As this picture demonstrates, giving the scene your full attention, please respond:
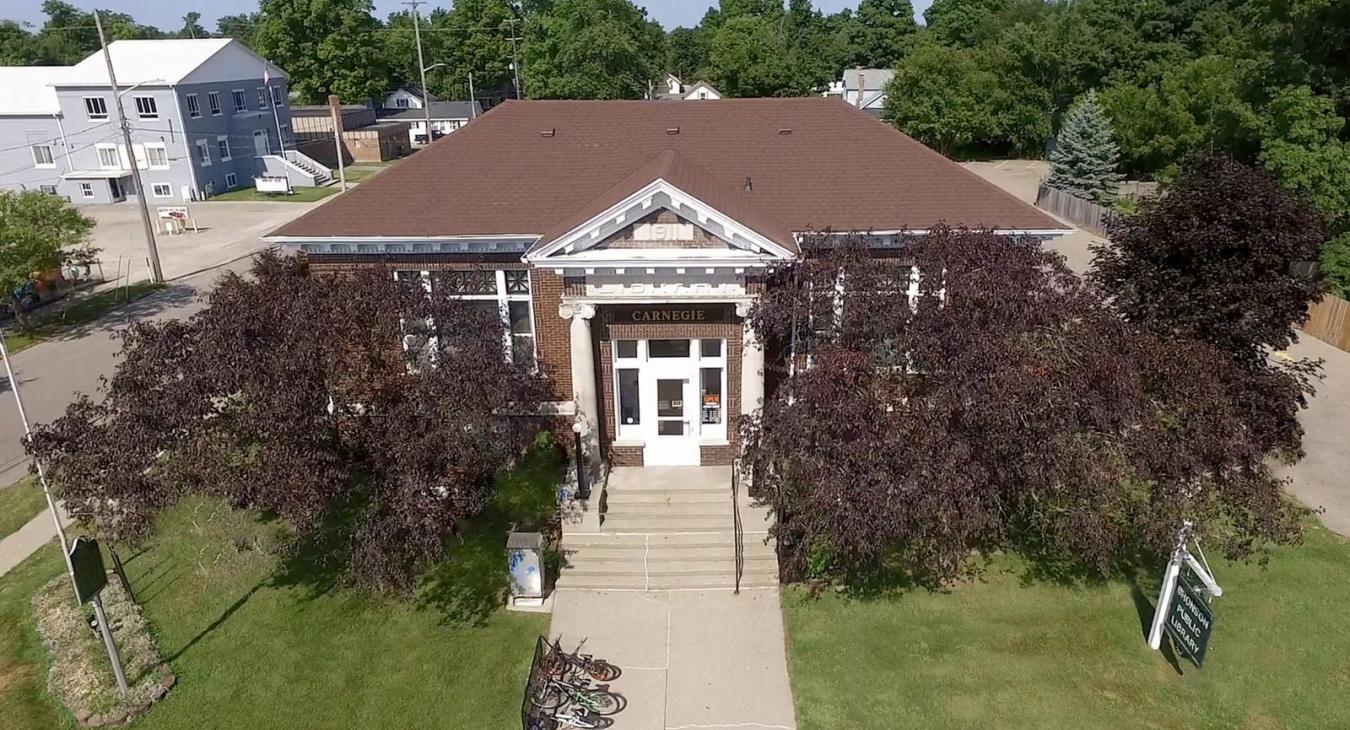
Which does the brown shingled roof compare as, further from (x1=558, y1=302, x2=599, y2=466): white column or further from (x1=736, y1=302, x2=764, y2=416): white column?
(x1=736, y1=302, x2=764, y2=416): white column

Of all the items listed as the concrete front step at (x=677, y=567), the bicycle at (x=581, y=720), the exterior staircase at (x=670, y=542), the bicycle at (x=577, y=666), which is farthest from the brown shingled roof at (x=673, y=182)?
the bicycle at (x=581, y=720)

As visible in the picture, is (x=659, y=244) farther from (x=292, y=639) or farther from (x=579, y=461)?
(x=292, y=639)

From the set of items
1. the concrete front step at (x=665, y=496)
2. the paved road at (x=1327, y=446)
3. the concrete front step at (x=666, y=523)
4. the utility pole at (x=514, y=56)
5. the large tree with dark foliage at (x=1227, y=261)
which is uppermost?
the utility pole at (x=514, y=56)

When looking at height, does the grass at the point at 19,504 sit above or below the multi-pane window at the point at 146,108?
below

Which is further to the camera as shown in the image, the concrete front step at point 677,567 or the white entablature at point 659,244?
the concrete front step at point 677,567

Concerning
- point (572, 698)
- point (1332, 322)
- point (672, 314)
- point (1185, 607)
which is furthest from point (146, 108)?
point (1332, 322)

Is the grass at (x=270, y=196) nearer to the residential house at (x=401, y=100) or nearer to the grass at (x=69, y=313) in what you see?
the grass at (x=69, y=313)

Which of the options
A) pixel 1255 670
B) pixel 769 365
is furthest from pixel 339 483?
pixel 1255 670

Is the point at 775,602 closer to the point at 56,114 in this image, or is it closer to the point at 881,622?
the point at 881,622
